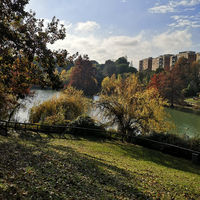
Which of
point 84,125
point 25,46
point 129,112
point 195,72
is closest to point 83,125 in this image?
point 84,125

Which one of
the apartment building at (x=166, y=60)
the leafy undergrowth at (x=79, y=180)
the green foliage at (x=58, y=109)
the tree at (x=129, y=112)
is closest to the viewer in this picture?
the leafy undergrowth at (x=79, y=180)

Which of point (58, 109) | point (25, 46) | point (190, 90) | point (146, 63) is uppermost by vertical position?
point (146, 63)

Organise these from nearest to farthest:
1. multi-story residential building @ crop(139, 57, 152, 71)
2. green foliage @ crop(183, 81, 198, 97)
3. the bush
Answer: the bush, green foliage @ crop(183, 81, 198, 97), multi-story residential building @ crop(139, 57, 152, 71)

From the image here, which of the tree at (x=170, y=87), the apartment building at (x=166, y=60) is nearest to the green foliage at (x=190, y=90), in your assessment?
the tree at (x=170, y=87)

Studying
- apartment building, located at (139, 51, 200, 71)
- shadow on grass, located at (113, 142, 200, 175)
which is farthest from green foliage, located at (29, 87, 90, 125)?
apartment building, located at (139, 51, 200, 71)

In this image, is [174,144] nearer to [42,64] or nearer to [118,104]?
[118,104]

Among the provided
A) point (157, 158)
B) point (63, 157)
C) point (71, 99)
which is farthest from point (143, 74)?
point (63, 157)

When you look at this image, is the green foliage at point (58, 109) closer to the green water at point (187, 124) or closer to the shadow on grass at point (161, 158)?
the shadow on grass at point (161, 158)

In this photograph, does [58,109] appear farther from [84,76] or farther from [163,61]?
[163,61]

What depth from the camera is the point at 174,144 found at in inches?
511

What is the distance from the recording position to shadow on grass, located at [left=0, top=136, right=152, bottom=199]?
479 centimetres

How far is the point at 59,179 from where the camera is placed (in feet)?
19.1

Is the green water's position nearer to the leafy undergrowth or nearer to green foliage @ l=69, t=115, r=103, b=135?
green foliage @ l=69, t=115, r=103, b=135

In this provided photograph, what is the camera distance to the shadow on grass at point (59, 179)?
15.7 ft
